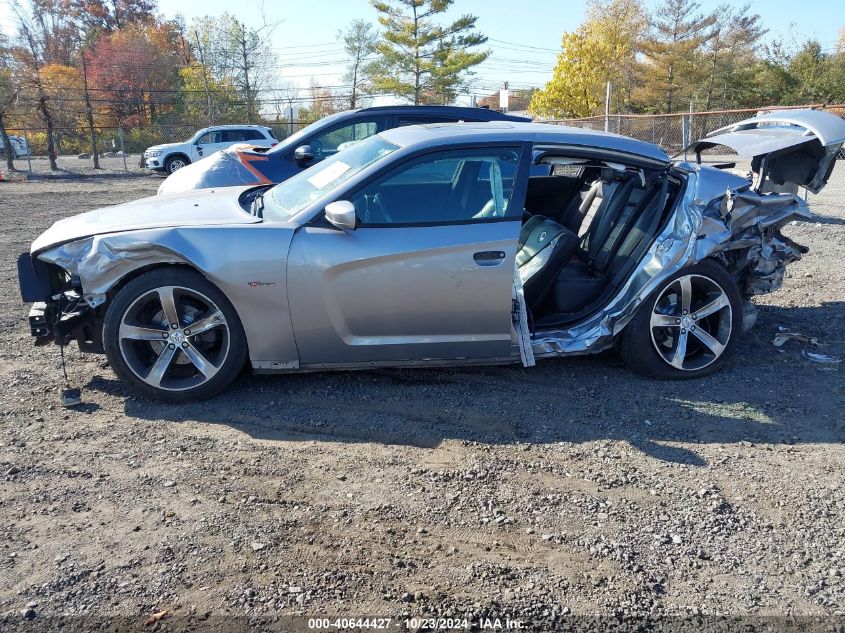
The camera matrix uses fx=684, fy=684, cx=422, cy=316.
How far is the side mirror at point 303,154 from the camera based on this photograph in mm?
8141

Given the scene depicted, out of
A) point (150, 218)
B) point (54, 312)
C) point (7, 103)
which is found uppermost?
point (7, 103)

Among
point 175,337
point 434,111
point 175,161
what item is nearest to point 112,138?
point 175,161

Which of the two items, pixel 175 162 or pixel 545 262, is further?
pixel 175 162

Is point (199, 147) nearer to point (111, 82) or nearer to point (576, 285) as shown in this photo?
point (576, 285)

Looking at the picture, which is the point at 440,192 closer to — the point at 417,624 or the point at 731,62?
the point at 417,624

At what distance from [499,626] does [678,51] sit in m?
49.3

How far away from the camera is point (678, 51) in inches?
1770

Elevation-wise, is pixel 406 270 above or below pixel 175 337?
above

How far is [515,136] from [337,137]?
437 cm

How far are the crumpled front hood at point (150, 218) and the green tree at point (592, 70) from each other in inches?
1707

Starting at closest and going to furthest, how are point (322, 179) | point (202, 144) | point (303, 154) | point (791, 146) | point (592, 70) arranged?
point (322, 179), point (791, 146), point (303, 154), point (202, 144), point (592, 70)

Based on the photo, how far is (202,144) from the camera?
Answer: 24.1 m

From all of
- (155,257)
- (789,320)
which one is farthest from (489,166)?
(789,320)

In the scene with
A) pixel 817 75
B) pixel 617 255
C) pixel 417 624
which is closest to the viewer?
pixel 417 624
